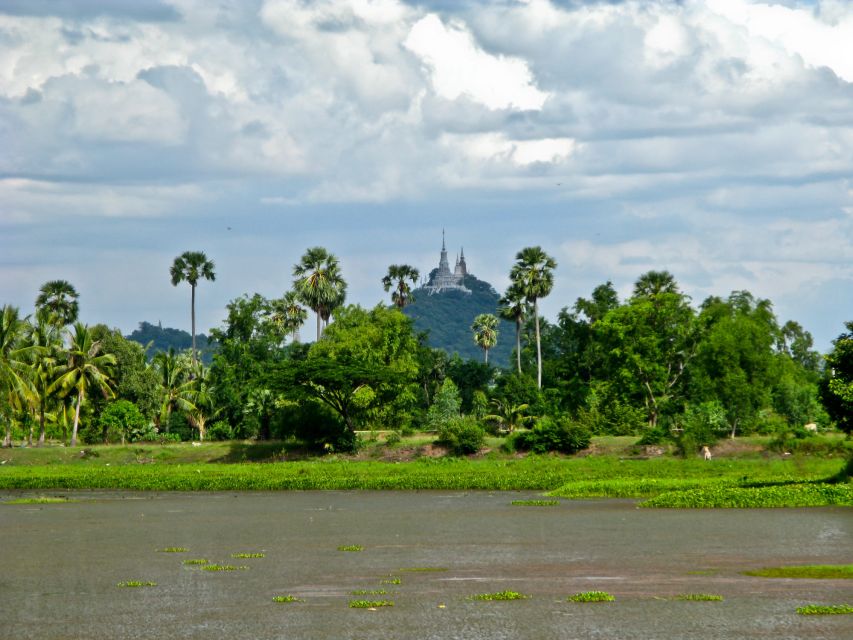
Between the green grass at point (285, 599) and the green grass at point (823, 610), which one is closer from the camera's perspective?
the green grass at point (823, 610)

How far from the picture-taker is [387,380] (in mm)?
89062

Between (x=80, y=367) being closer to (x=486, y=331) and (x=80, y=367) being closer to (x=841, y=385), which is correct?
(x=841, y=385)

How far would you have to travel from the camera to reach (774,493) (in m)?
49.5

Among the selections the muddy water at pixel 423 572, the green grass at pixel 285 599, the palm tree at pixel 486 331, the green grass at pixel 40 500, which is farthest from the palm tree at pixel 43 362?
the palm tree at pixel 486 331

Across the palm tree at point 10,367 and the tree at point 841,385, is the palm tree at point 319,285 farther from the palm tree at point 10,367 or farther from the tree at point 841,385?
the tree at point 841,385

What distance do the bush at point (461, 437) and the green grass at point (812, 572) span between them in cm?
5294

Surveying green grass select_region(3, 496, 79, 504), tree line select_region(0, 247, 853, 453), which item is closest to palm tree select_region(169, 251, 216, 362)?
tree line select_region(0, 247, 853, 453)

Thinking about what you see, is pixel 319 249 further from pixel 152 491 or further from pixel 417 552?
pixel 417 552

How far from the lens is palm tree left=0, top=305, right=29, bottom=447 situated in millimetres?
81062

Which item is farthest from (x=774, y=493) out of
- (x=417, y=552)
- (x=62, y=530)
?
(x=62, y=530)

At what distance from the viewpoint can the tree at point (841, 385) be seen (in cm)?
4700

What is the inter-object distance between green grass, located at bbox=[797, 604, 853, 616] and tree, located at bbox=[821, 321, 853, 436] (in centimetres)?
2468

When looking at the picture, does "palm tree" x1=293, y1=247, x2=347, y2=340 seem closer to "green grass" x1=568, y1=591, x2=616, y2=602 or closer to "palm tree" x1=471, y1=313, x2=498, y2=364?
"palm tree" x1=471, y1=313, x2=498, y2=364

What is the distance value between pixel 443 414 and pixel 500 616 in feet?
272
